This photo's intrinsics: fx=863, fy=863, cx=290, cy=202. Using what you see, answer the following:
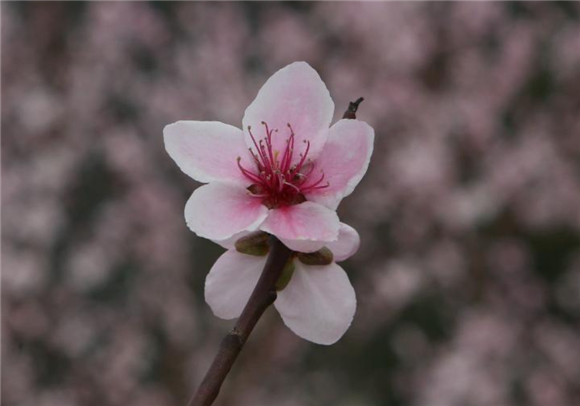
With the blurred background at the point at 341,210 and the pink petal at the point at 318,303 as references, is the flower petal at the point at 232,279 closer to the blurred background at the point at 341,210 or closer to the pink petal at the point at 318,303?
the pink petal at the point at 318,303

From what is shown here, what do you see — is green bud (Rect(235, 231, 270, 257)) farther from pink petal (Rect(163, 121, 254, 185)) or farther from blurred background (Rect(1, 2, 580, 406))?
blurred background (Rect(1, 2, 580, 406))

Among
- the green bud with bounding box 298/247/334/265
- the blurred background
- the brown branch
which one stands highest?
the brown branch

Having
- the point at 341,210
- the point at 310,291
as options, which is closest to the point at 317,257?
the point at 310,291

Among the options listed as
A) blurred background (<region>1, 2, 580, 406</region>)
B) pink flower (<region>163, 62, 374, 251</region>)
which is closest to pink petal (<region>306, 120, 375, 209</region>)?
pink flower (<region>163, 62, 374, 251</region>)

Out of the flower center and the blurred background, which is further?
the blurred background

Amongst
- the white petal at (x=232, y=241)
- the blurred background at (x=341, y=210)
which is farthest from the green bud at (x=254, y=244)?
the blurred background at (x=341, y=210)

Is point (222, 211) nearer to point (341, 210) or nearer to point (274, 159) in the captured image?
point (274, 159)
